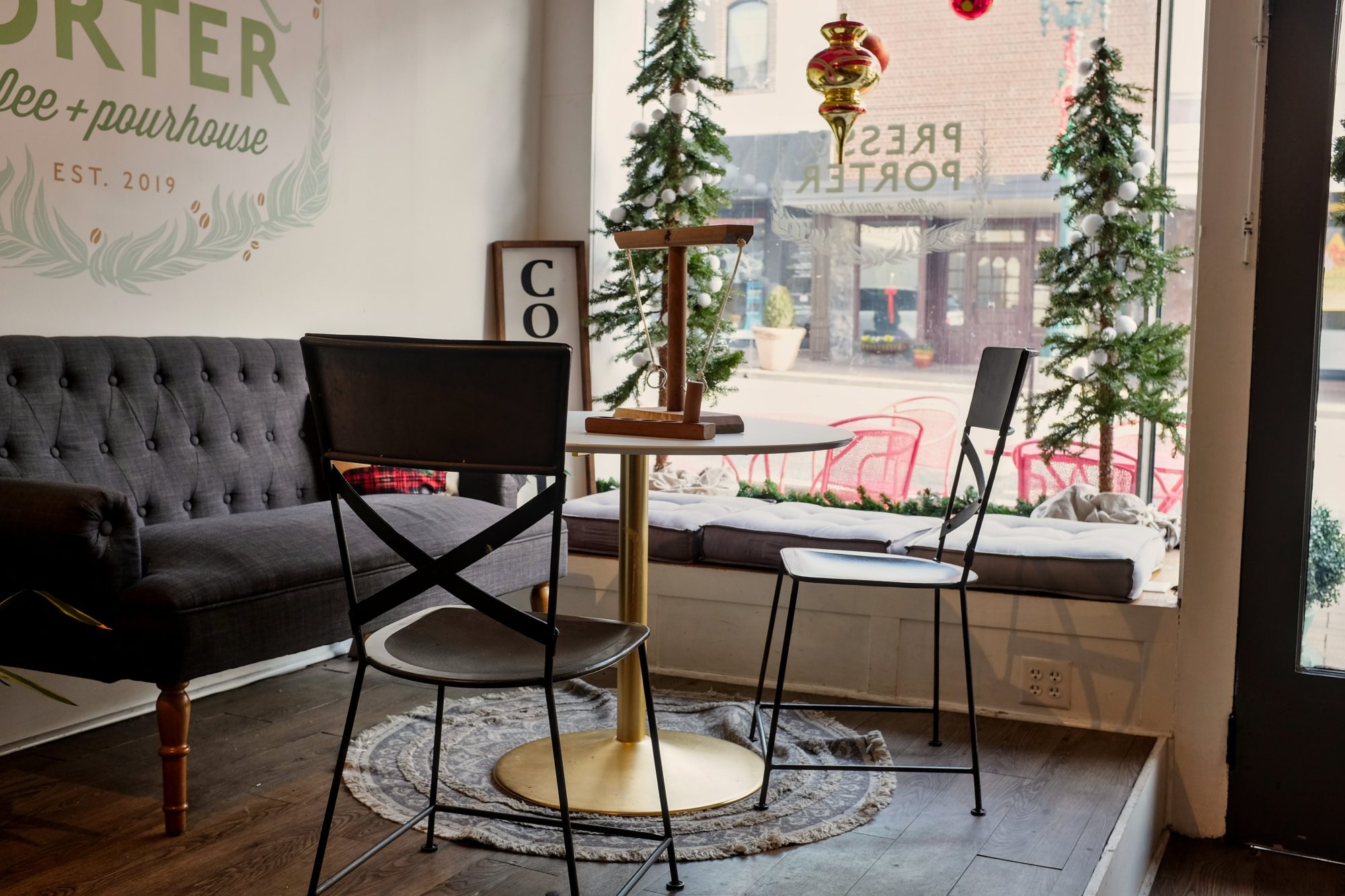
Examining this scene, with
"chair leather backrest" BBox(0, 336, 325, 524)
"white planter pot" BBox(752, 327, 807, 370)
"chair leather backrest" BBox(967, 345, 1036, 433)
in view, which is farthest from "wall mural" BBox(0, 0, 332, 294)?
"chair leather backrest" BBox(967, 345, 1036, 433)

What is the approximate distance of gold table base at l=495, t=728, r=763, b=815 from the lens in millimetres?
2443

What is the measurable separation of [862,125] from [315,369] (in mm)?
3126

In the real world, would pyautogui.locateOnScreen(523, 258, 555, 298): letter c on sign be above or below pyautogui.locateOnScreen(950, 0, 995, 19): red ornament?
below

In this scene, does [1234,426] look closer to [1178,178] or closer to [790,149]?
[1178,178]

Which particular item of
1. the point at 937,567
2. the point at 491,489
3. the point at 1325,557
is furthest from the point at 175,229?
the point at 1325,557

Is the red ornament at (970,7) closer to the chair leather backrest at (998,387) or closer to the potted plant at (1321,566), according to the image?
the chair leather backrest at (998,387)

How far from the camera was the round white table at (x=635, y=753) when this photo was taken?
2.43 m

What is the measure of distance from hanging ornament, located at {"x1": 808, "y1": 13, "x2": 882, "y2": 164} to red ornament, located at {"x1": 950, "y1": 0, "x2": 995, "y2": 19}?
2.29ft

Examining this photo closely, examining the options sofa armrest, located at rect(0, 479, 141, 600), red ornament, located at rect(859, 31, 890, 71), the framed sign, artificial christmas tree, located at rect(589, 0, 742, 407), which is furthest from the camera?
the framed sign

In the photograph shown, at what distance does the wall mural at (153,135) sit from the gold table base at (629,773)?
1649mm

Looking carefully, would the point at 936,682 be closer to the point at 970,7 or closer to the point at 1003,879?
the point at 1003,879

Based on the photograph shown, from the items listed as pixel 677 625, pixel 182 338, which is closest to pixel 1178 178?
pixel 677 625

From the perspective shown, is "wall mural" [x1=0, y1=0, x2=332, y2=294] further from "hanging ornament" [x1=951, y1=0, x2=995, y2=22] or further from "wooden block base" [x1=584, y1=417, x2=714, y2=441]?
"hanging ornament" [x1=951, y1=0, x2=995, y2=22]

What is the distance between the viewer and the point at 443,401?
175 cm
